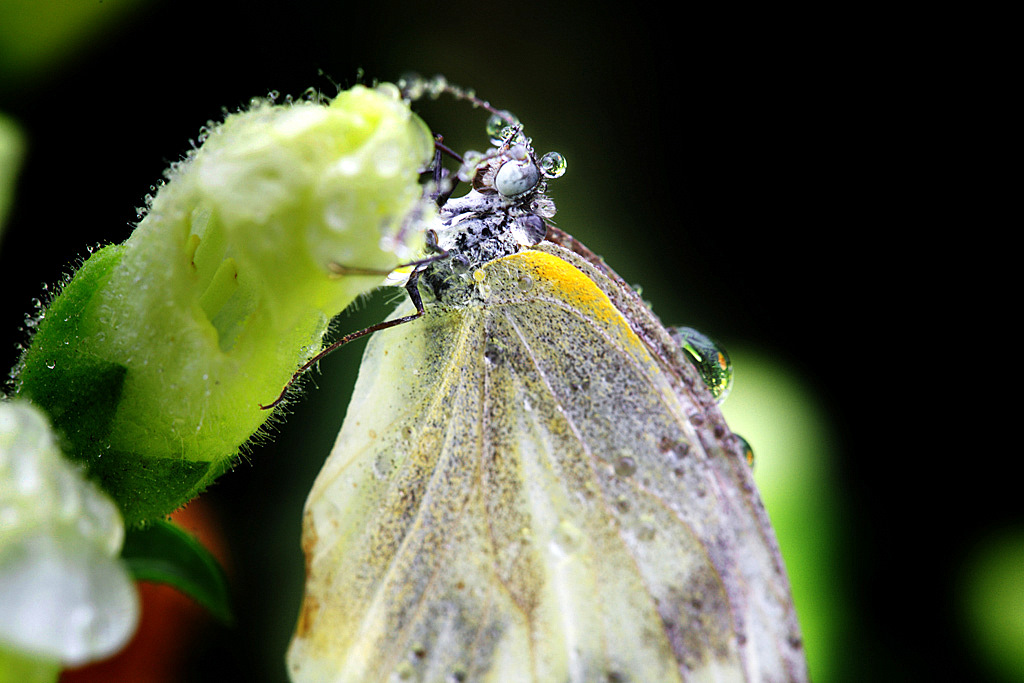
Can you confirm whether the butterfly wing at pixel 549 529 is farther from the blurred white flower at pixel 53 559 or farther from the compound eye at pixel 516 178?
the blurred white flower at pixel 53 559

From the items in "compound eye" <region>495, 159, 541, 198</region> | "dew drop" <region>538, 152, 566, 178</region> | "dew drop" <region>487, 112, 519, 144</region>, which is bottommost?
"compound eye" <region>495, 159, 541, 198</region>

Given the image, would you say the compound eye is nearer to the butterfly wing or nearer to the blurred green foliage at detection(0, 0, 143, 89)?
the butterfly wing

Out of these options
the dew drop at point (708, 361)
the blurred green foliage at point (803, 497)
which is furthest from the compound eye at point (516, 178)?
the blurred green foliage at point (803, 497)

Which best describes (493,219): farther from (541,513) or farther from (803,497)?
(803,497)

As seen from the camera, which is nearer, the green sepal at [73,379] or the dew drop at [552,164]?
the green sepal at [73,379]

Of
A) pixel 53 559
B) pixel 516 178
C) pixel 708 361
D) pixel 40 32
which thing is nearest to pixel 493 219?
pixel 516 178

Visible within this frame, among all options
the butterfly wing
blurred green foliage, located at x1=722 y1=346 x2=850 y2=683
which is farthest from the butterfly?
blurred green foliage, located at x1=722 y1=346 x2=850 y2=683

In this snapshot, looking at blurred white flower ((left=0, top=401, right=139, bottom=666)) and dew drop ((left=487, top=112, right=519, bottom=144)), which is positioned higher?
dew drop ((left=487, top=112, right=519, bottom=144))
